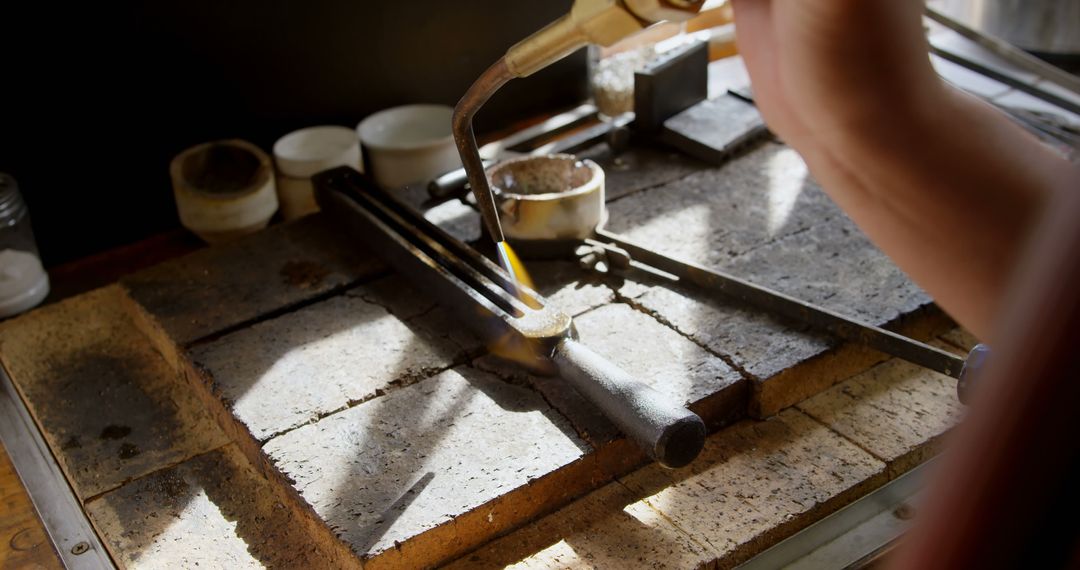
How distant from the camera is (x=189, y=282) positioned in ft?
9.96

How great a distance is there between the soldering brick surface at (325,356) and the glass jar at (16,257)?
0.79 m

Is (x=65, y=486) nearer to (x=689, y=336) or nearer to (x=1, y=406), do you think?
(x=1, y=406)

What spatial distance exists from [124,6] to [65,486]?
1.60m

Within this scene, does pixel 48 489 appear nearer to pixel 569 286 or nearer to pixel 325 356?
pixel 325 356

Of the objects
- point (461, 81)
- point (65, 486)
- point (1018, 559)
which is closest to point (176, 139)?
point (461, 81)

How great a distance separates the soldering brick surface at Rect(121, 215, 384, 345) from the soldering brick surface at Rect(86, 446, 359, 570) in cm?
45

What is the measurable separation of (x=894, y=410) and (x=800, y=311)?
12.7 inches

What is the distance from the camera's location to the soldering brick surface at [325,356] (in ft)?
8.18

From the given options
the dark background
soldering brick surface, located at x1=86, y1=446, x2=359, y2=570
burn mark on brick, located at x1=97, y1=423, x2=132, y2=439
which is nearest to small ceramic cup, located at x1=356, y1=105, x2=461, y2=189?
the dark background

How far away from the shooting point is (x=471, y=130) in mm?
1880

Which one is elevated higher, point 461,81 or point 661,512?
point 461,81

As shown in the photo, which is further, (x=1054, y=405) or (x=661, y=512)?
(x=661, y=512)

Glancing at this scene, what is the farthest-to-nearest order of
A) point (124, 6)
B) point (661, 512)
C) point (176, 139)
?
1. point (176, 139)
2. point (124, 6)
3. point (661, 512)

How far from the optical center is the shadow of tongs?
2.16m
